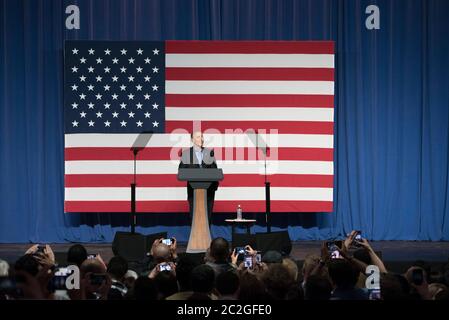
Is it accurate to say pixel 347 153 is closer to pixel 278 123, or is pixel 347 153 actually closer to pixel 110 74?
pixel 278 123

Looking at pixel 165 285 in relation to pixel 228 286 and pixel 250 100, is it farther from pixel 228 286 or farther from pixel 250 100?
pixel 250 100

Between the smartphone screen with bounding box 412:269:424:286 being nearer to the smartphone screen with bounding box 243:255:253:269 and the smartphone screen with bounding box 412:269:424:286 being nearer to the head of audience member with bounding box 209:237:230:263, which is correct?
the smartphone screen with bounding box 243:255:253:269

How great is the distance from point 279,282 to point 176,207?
21.0 feet

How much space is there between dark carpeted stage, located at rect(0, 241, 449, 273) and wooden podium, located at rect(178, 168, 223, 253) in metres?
0.87

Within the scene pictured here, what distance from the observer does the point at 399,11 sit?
10289mm

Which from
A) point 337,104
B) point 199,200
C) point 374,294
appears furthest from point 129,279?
point 337,104

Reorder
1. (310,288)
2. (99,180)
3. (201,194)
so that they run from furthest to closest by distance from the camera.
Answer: (99,180)
(201,194)
(310,288)

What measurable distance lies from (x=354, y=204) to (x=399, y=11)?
9.58ft

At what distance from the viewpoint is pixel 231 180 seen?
9.75m

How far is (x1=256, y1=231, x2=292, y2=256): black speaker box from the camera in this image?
7.13m

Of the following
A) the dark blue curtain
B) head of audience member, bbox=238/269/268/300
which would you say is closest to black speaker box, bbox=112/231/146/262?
the dark blue curtain

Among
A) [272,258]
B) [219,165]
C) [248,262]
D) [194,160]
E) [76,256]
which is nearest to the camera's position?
[248,262]

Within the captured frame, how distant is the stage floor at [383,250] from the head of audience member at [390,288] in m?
4.88
